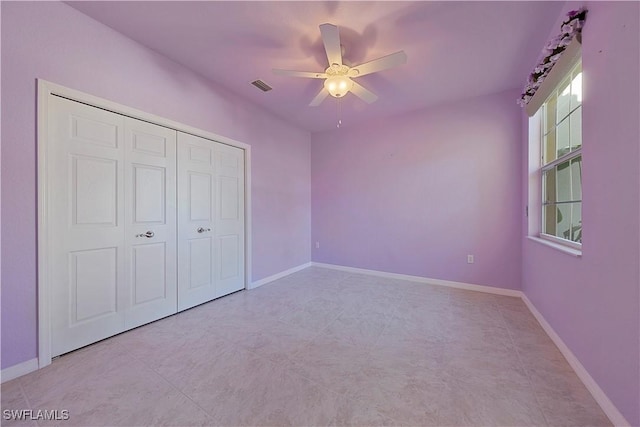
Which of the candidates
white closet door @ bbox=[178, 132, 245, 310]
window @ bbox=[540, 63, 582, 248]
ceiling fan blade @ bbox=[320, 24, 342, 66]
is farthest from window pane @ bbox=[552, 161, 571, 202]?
white closet door @ bbox=[178, 132, 245, 310]

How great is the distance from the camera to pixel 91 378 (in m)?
1.50

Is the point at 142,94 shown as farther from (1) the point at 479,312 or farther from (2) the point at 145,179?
(1) the point at 479,312

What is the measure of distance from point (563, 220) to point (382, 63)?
6.83 feet

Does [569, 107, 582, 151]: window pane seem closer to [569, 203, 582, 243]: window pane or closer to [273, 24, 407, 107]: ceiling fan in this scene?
[569, 203, 582, 243]: window pane

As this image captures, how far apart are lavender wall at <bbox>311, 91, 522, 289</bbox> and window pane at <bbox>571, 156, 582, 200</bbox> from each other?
1033mm

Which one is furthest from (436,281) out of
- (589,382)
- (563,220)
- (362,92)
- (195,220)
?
(195,220)

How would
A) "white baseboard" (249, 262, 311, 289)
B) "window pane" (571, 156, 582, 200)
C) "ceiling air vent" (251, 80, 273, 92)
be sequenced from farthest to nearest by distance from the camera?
"white baseboard" (249, 262, 311, 289)
"ceiling air vent" (251, 80, 273, 92)
"window pane" (571, 156, 582, 200)

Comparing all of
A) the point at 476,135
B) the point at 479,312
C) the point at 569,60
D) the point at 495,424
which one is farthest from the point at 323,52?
the point at 479,312

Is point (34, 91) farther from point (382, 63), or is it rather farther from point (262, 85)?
point (382, 63)

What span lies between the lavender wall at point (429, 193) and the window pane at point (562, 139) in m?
0.74

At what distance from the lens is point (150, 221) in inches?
87.8

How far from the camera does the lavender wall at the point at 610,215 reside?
3.52ft

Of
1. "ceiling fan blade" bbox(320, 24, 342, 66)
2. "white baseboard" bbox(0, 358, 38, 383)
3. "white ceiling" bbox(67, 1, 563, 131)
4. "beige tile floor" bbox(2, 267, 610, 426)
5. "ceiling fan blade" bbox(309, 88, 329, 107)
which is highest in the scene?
"white ceiling" bbox(67, 1, 563, 131)

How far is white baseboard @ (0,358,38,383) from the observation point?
1461mm
